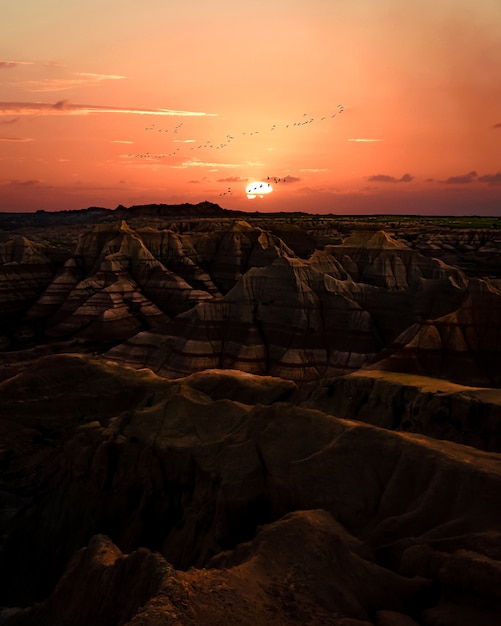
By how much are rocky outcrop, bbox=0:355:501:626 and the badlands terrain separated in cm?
8

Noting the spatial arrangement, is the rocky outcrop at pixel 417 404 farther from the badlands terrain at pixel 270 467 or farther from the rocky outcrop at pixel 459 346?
the rocky outcrop at pixel 459 346

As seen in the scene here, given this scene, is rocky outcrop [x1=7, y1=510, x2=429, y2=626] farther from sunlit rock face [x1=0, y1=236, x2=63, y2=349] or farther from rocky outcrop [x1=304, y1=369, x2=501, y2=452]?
sunlit rock face [x1=0, y1=236, x2=63, y2=349]

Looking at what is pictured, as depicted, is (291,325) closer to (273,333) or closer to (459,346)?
(273,333)

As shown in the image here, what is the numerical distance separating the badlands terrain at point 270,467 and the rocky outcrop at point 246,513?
8 centimetres

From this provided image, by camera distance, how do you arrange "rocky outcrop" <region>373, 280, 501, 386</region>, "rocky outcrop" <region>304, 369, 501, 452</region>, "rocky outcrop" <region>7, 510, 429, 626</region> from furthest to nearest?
"rocky outcrop" <region>373, 280, 501, 386</region> → "rocky outcrop" <region>304, 369, 501, 452</region> → "rocky outcrop" <region>7, 510, 429, 626</region>

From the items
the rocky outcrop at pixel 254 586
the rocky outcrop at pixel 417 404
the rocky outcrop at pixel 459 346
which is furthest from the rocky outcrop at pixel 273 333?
the rocky outcrop at pixel 254 586

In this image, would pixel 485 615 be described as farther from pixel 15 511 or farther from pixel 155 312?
pixel 155 312

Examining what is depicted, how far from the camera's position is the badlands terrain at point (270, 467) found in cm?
1446

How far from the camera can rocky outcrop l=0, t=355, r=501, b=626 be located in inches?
567

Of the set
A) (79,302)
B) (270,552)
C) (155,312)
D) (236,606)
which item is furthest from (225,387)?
(79,302)

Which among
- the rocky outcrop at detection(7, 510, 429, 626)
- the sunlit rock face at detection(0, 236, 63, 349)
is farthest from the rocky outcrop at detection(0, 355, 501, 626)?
the sunlit rock face at detection(0, 236, 63, 349)

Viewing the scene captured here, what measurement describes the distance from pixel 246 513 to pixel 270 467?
7.34 feet

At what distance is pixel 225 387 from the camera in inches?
1564

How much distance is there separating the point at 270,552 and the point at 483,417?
17.5 meters
